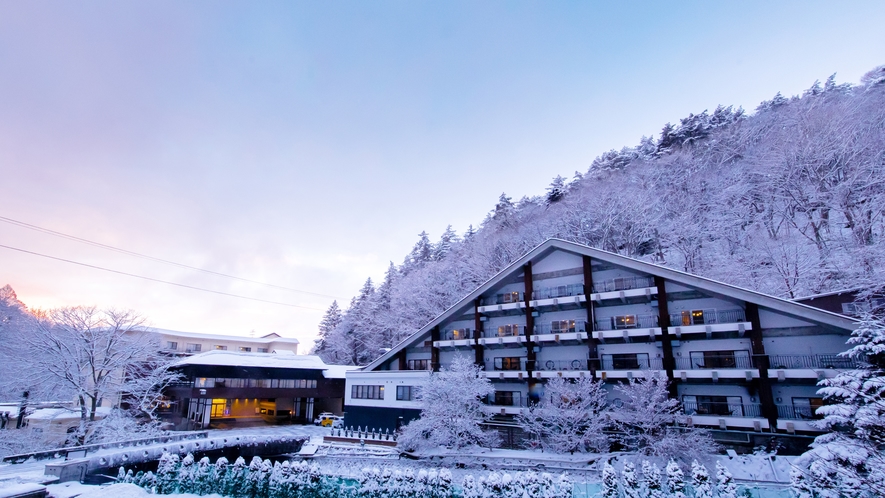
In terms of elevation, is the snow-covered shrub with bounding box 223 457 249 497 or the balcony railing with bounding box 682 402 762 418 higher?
the balcony railing with bounding box 682 402 762 418

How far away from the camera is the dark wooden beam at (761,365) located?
79.4 feet

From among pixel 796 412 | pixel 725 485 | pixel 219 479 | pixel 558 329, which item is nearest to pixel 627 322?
pixel 558 329

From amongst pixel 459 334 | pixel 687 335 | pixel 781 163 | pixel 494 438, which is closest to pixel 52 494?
pixel 494 438

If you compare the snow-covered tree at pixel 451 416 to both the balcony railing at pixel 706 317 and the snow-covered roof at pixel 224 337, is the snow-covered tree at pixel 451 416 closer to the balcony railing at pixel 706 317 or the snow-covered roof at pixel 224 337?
the balcony railing at pixel 706 317

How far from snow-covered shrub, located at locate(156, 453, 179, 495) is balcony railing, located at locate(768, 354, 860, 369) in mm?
31434

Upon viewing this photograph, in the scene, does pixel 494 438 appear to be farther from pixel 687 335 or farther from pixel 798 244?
pixel 798 244

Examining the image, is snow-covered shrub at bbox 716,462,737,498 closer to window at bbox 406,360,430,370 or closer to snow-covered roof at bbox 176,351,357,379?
window at bbox 406,360,430,370

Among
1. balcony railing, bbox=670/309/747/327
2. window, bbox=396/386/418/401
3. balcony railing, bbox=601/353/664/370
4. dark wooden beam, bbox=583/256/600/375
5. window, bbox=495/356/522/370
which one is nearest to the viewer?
balcony railing, bbox=670/309/747/327

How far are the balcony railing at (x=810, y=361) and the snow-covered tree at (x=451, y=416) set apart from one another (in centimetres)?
1691

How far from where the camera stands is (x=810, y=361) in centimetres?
2430

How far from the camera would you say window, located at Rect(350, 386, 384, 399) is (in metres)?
38.5

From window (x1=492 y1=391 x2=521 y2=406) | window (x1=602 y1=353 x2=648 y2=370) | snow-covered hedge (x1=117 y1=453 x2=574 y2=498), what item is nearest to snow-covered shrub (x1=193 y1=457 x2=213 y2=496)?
snow-covered hedge (x1=117 y1=453 x2=574 y2=498)

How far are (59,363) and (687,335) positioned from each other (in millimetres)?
41638

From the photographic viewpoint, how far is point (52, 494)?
54.9 ft
